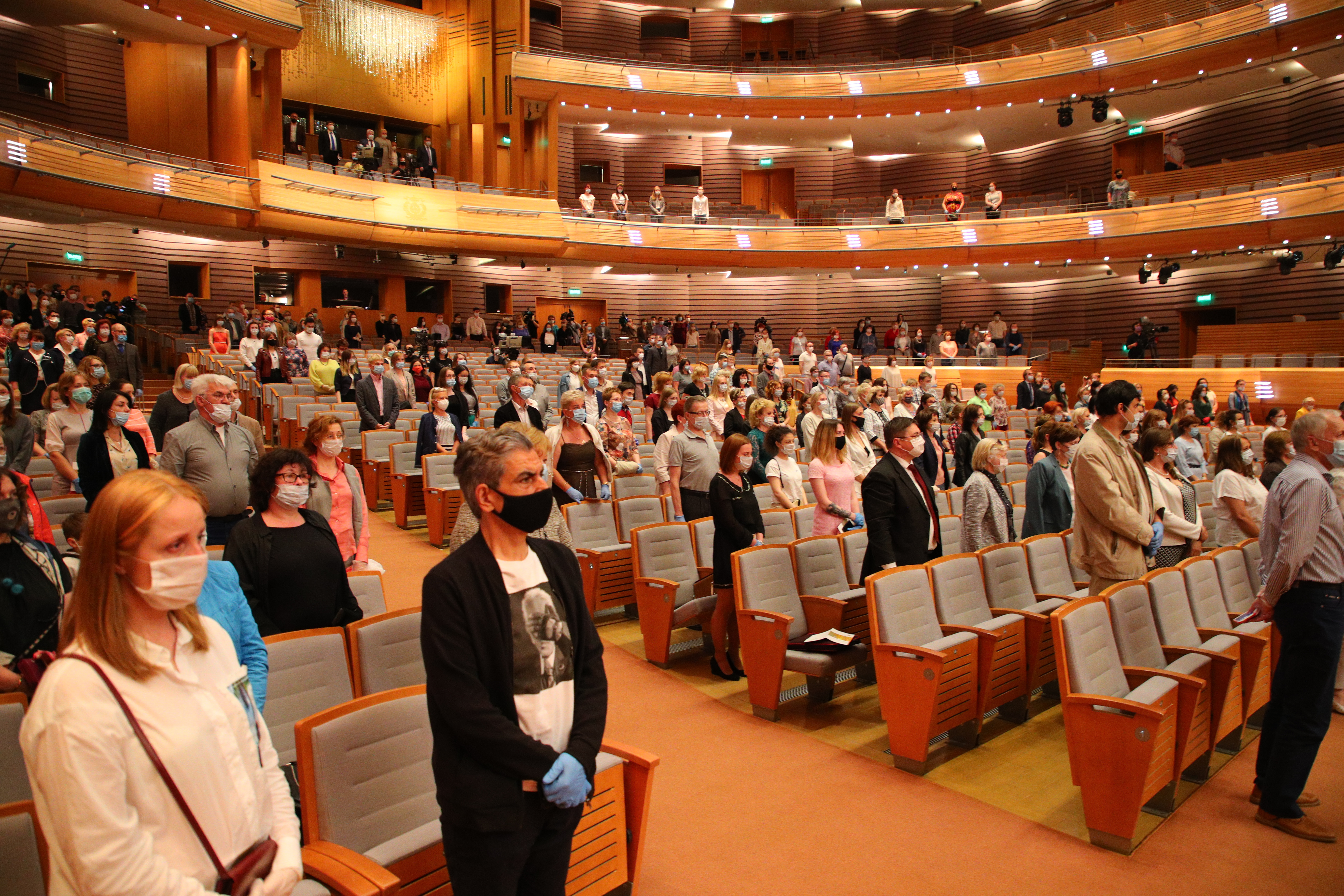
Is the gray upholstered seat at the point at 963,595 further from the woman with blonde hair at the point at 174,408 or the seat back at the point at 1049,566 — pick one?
the woman with blonde hair at the point at 174,408

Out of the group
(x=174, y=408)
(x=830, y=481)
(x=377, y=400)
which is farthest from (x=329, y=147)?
(x=830, y=481)

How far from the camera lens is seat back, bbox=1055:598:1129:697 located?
3232 mm

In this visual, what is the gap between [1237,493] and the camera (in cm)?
518

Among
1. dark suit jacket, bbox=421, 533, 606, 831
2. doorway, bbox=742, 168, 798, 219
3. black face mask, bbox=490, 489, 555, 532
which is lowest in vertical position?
dark suit jacket, bbox=421, 533, 606, 831

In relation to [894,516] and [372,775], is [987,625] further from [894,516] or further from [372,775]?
[372,775]

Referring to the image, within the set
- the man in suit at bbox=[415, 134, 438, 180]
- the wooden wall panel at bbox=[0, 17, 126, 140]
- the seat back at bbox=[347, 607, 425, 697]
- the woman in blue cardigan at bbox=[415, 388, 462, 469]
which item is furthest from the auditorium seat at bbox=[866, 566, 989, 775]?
the wooden wall panel at bbox=[0, 17, 126, 140]

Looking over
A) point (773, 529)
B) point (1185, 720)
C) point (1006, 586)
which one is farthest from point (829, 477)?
point (1185, 720)

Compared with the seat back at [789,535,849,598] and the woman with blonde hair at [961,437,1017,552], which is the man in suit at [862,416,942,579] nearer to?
the seat back at [789,535,849,598]

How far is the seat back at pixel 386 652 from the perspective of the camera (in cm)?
→ 289

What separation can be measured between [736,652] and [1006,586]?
1504 mm

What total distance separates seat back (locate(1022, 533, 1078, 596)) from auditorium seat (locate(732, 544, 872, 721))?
1154 mm

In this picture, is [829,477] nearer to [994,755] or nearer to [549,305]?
[994,755]

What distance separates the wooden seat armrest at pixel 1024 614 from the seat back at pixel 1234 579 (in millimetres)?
1084

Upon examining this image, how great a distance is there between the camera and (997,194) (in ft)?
64.1
